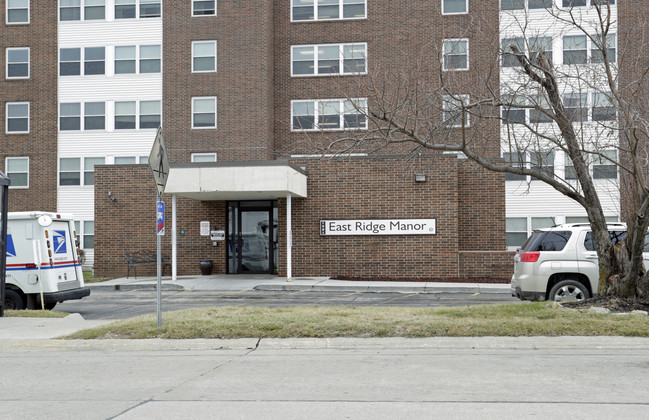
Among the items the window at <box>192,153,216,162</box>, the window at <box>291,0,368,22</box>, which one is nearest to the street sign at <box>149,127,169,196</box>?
the window at <box>192,153,216,162</box>

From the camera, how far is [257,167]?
71.1 feet

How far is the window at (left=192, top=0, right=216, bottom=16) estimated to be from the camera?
105 feet

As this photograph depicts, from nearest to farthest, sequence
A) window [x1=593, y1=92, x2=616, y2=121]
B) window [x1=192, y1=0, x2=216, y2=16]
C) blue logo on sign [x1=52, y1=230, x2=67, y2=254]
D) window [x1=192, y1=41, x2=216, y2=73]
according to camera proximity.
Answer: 1. window [x1=593, y1=92, x2=616, y2=121]
2. blue logo on sign [x1=52, y1=230, x2=67, y2=254]
3. window [x1=192, y1=41, x2=216, y2=73]
4. window [x1=192, y1=0, x2=216, y2=16]

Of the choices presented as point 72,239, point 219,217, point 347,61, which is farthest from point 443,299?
point 347,61

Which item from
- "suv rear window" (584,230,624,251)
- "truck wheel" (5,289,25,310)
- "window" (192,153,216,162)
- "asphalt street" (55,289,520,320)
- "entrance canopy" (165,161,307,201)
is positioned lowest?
"asphalt street" (55,289,520,320)

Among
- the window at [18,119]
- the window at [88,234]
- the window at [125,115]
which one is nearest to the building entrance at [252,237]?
the window at [125,115]

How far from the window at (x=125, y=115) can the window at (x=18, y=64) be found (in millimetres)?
4857

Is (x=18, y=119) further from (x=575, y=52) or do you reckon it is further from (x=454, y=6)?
(x=575, y=52)

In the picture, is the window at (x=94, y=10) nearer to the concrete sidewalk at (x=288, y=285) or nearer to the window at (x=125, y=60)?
the window at (x=125, y=60)

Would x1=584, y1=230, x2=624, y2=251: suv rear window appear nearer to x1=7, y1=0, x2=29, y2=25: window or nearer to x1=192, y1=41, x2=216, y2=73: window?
x1=192, y1=41, x2=216, y2=73: window

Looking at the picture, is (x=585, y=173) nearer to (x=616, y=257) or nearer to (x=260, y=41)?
(x=616, y=257)

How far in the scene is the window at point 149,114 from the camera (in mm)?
32531

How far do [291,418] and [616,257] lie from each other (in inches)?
313

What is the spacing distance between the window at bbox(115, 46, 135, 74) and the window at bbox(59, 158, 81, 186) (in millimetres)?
4907
